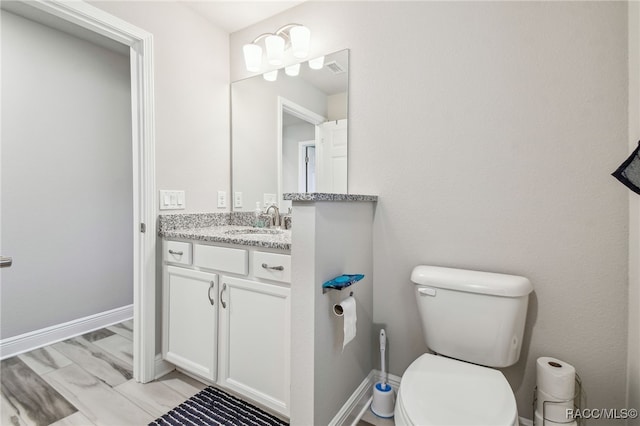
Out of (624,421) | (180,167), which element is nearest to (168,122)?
(180,167)

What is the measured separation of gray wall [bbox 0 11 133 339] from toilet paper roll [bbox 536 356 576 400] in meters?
2.99

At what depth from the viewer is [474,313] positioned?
4.06ft

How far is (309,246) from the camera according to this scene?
1.18 metres

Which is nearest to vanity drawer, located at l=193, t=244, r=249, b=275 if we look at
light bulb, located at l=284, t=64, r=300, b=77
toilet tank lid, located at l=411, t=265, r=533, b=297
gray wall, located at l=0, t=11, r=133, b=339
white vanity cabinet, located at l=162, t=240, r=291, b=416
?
white vanity cabinet, located at l=162, t=240, r=291, b=416

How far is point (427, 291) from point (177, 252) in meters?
1.34

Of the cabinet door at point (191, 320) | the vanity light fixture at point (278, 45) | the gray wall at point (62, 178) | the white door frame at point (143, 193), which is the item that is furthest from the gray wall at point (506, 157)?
the gray wall at point (62, 178)

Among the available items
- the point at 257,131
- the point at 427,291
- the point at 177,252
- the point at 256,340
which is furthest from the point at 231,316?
the point at 257,131

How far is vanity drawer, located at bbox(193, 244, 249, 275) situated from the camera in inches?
57.2

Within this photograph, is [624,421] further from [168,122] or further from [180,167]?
[168,122]

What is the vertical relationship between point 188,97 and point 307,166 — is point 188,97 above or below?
above

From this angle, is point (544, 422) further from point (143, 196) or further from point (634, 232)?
point (143, 196)

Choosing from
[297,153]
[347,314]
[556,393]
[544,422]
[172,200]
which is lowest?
[544,422]

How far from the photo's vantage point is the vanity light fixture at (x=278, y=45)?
5.94 feet

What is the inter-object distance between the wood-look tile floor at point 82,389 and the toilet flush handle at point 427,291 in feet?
4.37
